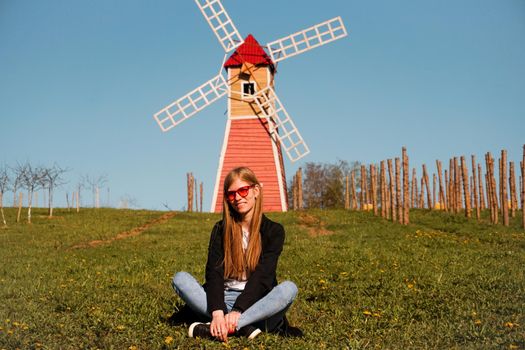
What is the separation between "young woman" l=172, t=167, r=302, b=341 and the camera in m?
5.93

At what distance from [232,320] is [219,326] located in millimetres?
145

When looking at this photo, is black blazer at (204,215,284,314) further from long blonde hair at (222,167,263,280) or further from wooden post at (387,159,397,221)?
wooden post at (387,159,397,221)

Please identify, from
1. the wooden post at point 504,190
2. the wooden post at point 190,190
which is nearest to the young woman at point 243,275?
the wooden post at point 504,190

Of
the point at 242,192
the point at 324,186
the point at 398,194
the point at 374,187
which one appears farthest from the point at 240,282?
the point at 324,186

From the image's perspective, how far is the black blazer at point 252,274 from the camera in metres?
5.95

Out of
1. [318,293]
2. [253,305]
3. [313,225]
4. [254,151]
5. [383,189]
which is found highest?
[254,151]

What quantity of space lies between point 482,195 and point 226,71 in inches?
582

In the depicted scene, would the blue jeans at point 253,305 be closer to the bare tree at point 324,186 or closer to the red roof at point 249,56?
the red roof at point 249,56

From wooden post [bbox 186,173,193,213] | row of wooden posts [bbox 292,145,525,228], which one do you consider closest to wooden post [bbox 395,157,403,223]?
row of wooden posts [bbox 292,145,525,228]

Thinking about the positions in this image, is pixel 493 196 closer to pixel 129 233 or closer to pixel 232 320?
pixel 129 233

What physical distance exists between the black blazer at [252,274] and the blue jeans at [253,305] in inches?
3.8

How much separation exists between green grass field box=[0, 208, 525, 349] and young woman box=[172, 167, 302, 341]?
10.3 inches

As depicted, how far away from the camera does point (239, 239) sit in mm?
6242

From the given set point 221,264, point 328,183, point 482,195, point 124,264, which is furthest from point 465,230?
point 328,183
